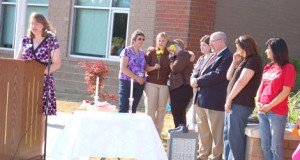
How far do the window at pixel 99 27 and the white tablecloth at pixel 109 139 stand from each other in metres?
10.1

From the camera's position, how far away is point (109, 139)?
6727 mm

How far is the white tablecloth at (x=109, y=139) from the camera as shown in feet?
21.8

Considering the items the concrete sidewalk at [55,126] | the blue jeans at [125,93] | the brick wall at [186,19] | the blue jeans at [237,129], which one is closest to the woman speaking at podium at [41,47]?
the concrete sidewalk at [55,126]

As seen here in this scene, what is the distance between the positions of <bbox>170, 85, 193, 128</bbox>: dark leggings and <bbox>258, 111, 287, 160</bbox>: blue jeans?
8.62 ft

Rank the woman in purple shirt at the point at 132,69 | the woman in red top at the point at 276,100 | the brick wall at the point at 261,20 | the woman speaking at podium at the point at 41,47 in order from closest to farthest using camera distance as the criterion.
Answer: the woman in red top at the point at 276,100 → the woman speaking at podium at the point at 41,47 → the woman in purple shirt at the point at 132,69 → the brick wall at the point at 261,20

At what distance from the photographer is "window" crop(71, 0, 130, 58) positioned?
17.0 metres

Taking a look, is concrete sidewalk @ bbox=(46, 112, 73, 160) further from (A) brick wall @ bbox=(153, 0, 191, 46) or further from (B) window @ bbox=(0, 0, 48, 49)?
(B) window @ bbox=(0, 0, 48, 49)

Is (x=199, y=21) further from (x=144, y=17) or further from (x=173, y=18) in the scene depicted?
(x=144, y=17)

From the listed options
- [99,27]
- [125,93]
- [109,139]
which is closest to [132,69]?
[125,93]

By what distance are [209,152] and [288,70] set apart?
2.31 m

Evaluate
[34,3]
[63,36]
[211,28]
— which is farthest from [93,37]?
[211,28]

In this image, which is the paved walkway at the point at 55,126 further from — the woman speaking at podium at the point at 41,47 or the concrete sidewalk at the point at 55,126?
the woman speaking at podium at the point at 41,47

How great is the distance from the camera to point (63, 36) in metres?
17.6

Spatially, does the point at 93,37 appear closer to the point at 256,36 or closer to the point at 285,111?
the point at 256,36
